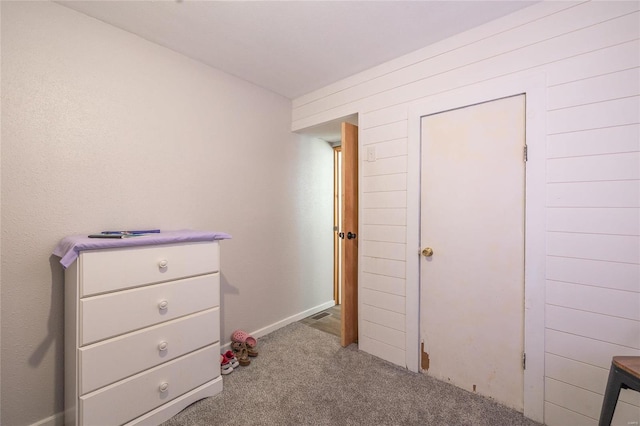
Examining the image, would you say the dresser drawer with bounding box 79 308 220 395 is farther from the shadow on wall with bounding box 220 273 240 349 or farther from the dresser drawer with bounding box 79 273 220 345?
the shadow on wall with bounding box 220 273 240 349

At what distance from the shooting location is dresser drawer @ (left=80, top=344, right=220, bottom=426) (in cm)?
131

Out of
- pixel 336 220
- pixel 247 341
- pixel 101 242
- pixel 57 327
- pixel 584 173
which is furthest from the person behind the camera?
pixel 336 220

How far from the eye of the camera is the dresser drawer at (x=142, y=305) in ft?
4.28

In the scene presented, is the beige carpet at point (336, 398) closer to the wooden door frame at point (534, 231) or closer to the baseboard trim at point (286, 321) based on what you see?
the wooden door frame at point (534, 231)

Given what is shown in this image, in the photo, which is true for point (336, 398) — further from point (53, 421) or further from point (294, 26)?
point (294, 26)

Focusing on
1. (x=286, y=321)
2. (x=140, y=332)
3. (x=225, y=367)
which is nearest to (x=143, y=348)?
(x=140, y=332)

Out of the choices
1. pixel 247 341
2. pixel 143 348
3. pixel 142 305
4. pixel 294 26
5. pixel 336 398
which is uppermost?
pixel 294 26

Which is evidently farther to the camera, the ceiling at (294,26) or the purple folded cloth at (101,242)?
the ceiling at (294,26)

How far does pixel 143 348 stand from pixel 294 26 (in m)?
2.14

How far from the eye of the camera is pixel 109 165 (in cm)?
173

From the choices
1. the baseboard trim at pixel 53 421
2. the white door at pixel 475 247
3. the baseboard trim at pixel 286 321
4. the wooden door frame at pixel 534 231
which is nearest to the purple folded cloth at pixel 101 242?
the baseboard trim at pixel 53 421

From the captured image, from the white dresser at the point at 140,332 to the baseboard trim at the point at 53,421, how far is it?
3.8 inches

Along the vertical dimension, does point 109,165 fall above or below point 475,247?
above

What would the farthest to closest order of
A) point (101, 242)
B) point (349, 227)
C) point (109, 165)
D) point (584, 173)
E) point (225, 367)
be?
1. point (349, 227)
2. point (225, 367)
3. point (109, 165)
4. point (584, 173)
5. point (101, 242)
